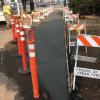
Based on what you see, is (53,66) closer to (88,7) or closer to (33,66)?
(33,66)

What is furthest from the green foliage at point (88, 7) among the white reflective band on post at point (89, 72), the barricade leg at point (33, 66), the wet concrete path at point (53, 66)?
the barricade leg at point (33, 66)

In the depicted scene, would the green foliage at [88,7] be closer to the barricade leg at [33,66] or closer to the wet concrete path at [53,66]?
the wet concrete path at [53,66]

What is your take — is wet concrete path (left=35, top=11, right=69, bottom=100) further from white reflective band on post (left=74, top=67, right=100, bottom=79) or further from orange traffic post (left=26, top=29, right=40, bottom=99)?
white reflective band on post (left=74, top=67, right=100, bottom=79)

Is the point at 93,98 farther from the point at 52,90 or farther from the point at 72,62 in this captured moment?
the point at 72,62

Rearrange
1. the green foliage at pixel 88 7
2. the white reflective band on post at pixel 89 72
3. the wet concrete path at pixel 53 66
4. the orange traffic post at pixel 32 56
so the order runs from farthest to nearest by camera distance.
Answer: the green foliage at pixel 88 7
the wet concrete path at pixel 53 66
the white reflective band on post at pixel 89 72
the orange traffic post at pixel 32 56

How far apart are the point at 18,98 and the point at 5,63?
14.1ft

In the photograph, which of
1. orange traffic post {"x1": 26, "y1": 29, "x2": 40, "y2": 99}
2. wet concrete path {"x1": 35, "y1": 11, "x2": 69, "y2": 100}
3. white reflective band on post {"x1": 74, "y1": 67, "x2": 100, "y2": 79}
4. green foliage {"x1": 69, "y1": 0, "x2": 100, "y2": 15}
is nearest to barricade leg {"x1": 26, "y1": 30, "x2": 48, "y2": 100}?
orange traffic post {"x1": 26, "y1": 29, "x2": 40, "y2": 99}

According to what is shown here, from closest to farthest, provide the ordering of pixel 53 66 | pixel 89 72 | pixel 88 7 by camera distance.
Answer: pixel 89 72
pixel 53 66
pixel 88 7

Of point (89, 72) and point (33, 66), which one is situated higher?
point (33, 66)

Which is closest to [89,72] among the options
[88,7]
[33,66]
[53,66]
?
[33,66]

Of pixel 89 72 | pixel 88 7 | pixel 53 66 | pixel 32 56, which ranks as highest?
pixel 32 56

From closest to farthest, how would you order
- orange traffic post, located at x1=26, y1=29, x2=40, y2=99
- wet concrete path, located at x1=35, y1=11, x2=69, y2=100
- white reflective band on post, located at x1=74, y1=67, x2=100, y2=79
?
orange traffic post, located at x1=26, y1=29, x2=40, y2=99
white reflective band on post, located at x1=74, y1=67, x2=100, y2=79
wet concrete path, located at x1=35, y1=11, x2=69, y2=100

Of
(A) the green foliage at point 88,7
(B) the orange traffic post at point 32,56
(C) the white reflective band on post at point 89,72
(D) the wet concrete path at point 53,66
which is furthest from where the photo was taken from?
(A) the green foliage at point 88,7

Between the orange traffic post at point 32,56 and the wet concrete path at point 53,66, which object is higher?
→ the orange traffic post at point 32,56
